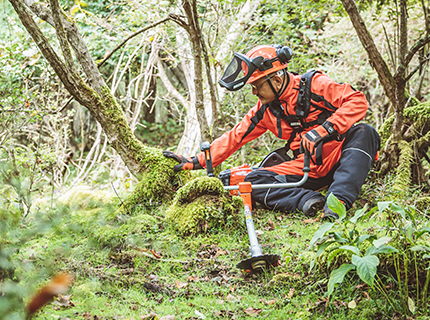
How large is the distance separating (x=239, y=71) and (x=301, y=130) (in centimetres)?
96

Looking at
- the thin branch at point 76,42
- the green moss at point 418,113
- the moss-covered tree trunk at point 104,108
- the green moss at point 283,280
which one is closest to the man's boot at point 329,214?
the green moss at point 283,280

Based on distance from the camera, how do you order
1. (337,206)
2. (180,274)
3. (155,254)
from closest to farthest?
(337,206) < (180,274) < (155,254)

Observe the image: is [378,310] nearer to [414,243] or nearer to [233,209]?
[414,243]

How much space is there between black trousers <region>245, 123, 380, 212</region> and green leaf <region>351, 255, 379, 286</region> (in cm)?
180

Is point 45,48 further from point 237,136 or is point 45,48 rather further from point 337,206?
point 337,206

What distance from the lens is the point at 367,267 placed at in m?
1.60

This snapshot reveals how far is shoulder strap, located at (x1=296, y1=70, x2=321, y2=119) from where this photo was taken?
3732 millimetres

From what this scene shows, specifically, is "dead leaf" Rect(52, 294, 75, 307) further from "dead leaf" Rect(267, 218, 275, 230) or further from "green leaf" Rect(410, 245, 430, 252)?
"dead leaf" Rect(267, 218, 275, 230)

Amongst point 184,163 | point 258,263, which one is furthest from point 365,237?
point 184,163

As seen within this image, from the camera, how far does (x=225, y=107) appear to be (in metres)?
7.19

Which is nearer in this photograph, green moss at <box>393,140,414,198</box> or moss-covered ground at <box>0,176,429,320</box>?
moss-covered ground at <box>0,176,429,320</box>

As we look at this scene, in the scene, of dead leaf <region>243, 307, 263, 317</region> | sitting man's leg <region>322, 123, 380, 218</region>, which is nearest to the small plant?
dead leaf <region>243, 307, 263, 317</region>

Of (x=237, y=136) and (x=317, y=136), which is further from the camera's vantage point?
(x=237, y=136)

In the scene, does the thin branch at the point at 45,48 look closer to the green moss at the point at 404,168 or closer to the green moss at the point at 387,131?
the green moss at the point at 404,168
